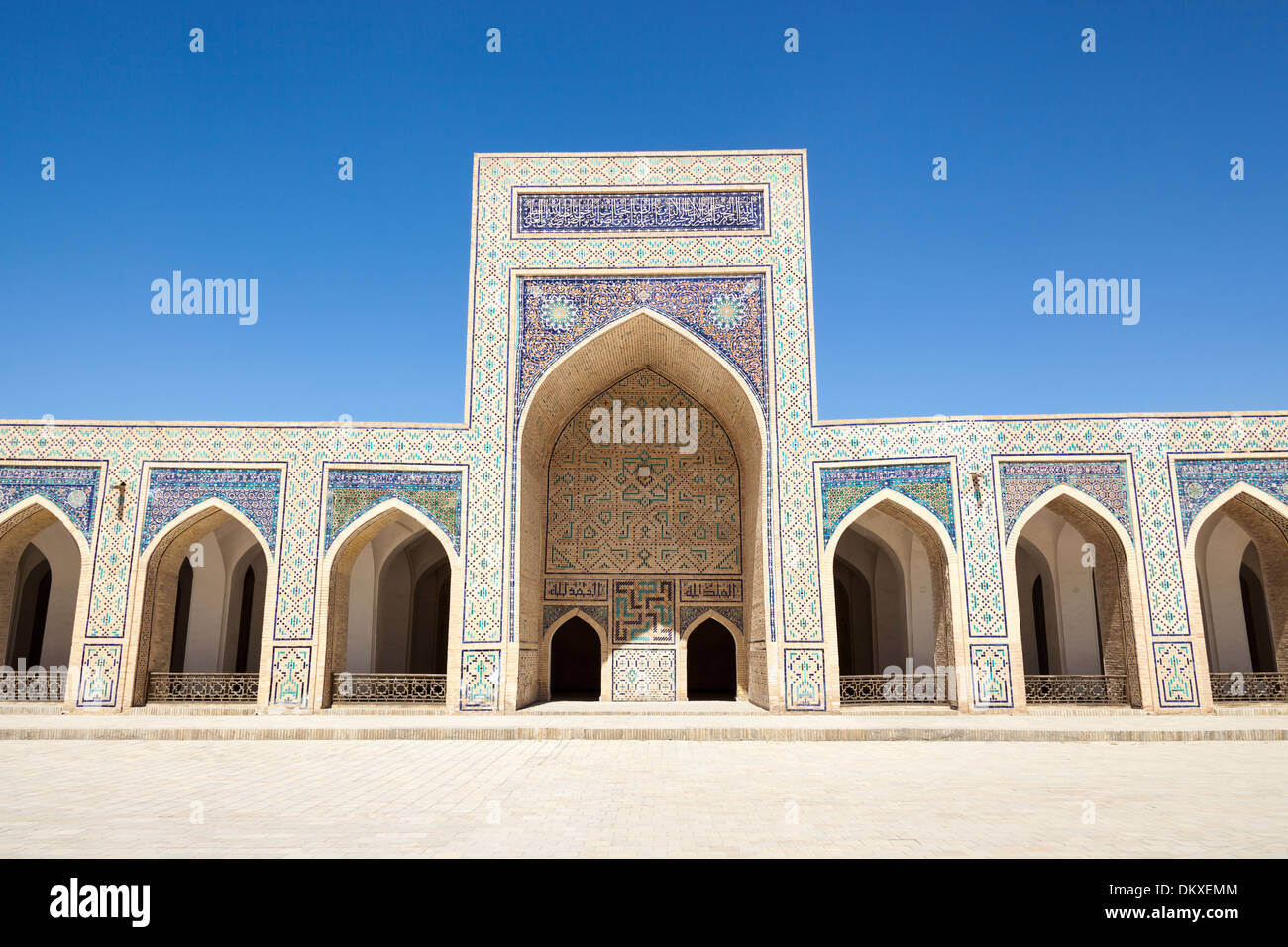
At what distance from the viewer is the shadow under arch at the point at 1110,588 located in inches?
383

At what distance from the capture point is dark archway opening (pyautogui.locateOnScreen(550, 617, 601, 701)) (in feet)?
46.5

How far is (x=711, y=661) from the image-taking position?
47.8 feet

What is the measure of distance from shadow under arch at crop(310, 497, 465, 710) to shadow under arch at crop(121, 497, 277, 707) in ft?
1.88

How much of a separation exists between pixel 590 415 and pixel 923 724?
6049 millimetres

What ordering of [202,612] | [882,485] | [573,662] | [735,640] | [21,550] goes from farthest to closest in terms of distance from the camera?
[573,662] → [202,612] → [735,640] → [21,550] → [882,485]

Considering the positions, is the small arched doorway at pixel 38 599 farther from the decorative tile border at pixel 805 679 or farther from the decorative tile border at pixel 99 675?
the decorative tile border at pixel 805 679

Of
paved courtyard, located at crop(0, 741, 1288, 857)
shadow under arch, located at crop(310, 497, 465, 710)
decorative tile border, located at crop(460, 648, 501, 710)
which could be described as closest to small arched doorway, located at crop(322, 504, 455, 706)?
shadow under arch, located at crop(310, 497, 465, 710)

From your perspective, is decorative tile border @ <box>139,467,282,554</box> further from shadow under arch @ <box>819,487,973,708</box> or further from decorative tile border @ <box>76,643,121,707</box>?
shadow under arch @ <box>819,487,973,708</box>

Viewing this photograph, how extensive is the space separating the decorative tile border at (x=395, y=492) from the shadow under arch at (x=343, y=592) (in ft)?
0.23

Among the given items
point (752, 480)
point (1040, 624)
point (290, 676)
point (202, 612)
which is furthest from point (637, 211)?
point (1040, 624)

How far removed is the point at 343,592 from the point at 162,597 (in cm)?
210

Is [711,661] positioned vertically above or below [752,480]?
below

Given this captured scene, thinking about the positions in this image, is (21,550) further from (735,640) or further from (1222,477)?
(1222,477)
